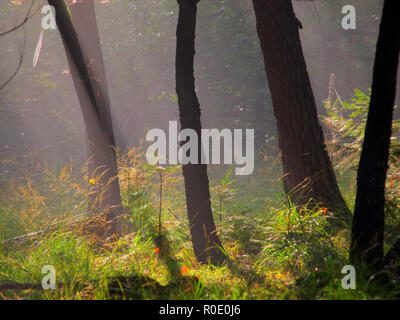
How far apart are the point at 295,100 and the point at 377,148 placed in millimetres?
2005

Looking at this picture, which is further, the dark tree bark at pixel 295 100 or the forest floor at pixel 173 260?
the dark tree bark at pixel 295 100

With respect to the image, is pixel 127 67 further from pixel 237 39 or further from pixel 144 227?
pixel 144 227

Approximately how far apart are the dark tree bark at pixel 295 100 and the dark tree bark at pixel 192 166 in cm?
112

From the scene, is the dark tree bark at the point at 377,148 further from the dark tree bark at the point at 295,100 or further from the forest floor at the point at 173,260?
the dark tree bark at the point at 295,100

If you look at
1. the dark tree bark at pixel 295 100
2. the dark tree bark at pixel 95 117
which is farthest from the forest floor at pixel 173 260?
the dark tree bark at pixel 295 100

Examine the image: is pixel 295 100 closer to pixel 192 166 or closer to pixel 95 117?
pixel 192 166

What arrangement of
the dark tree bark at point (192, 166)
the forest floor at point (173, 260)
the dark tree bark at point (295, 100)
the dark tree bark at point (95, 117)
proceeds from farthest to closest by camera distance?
the dark tree bark at point (95, 117)
the dark tree bark at point (295, 100)
the dark tree bark at point (192, 166)
the forest floor at point (173, 260)

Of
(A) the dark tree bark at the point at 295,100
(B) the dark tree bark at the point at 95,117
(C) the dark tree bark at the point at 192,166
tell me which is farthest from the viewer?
(B) the dark tree bark at the point at 95,117

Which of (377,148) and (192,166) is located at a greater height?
(377,148)

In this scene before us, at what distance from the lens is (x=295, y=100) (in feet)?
16.6

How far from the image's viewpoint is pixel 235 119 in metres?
16.1

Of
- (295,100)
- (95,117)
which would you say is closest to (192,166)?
(295,100)

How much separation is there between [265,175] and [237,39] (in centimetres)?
594

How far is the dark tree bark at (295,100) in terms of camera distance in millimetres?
5018
